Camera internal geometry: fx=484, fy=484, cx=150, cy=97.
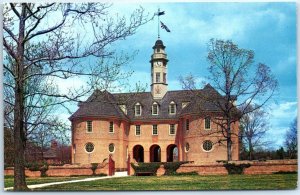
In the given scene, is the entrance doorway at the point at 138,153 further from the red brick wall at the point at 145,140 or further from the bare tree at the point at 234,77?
the bare tree at the point at 234,77

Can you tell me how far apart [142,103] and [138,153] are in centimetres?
369

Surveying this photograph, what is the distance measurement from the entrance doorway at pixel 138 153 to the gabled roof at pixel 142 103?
116 centimetres

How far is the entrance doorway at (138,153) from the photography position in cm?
1758

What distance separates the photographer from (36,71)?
37.0 ft

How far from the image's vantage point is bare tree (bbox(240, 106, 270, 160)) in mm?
12203

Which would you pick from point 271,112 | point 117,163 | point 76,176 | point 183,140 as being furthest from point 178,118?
point 271,112

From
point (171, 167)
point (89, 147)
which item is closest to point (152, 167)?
point (171, 167)

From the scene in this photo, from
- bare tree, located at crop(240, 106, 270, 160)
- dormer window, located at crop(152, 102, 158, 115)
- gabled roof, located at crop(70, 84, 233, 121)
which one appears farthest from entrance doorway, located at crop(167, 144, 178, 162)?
bare tree, located at crop(240, 106, 270, 160)

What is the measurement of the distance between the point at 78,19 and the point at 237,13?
3670mm

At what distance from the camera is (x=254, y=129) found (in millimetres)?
12984

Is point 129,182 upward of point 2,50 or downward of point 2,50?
downward

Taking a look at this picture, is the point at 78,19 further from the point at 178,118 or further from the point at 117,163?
the point at 178,118

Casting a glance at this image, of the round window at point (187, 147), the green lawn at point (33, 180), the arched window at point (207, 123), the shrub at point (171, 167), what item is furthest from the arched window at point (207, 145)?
the green lawn at point (33, 180)

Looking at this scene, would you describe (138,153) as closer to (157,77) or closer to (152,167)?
(152,167)
